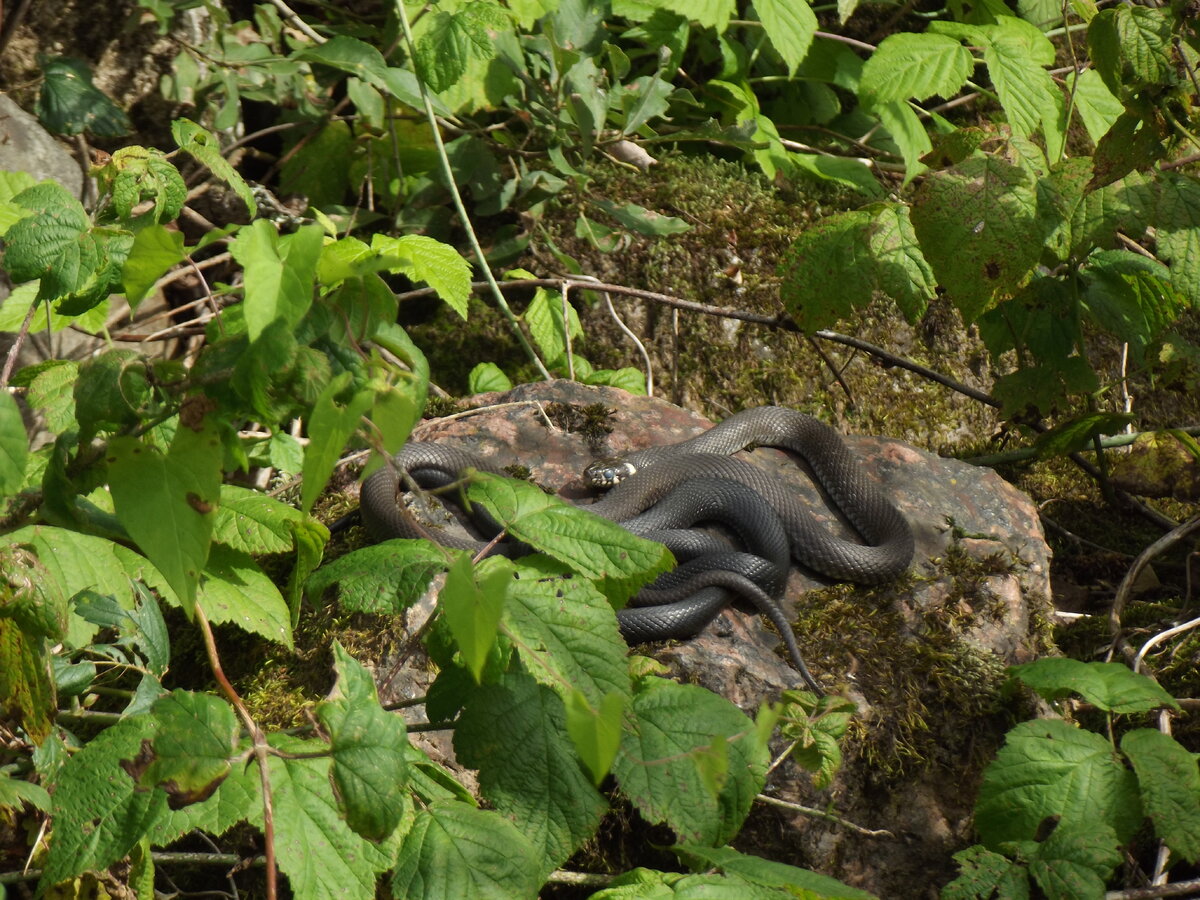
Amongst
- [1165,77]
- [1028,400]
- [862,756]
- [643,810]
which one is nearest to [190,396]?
[643,810]

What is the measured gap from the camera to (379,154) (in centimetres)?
498

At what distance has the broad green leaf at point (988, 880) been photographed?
256 centimetres

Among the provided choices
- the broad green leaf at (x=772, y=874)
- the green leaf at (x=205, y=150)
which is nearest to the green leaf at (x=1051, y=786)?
the broad green leaf at (x=772, y=874)

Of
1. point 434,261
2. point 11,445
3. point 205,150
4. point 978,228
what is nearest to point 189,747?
point 11,445

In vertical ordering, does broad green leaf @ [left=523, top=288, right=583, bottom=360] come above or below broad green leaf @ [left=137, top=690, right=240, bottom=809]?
below

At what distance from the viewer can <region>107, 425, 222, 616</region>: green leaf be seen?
1399 millimetres

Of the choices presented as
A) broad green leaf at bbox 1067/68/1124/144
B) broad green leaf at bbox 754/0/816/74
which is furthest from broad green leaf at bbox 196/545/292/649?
broad green leaf at bbox 754/0/816/74

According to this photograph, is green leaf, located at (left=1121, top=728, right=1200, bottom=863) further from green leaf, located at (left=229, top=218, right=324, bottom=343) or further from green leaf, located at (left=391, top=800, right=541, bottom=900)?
green leaf, located at (left=229, top=218, right=324, bottom=343)

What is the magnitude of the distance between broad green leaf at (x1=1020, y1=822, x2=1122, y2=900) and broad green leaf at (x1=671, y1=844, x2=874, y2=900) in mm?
831

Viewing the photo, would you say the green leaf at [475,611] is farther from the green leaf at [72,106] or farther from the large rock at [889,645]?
the green leaf at [72,106]

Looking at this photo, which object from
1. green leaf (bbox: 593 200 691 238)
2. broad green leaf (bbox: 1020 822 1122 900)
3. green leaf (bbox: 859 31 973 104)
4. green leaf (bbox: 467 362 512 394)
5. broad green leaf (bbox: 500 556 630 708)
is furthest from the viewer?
green leaf (bbox: 593 200 691 238)

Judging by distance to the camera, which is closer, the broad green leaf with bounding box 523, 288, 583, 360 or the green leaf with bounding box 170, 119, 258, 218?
the green leaf with bounding box 170, 119, 258, 218

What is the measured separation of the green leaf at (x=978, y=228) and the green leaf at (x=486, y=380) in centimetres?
208

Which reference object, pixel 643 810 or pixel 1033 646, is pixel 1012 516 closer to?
pixel 1033 646
